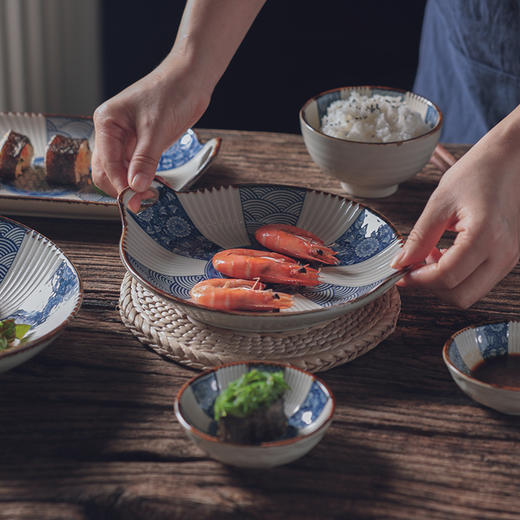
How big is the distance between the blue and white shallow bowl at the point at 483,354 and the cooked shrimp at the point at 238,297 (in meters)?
0.31

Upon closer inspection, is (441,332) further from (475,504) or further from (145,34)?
(145,34)

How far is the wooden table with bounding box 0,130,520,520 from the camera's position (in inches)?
32.2

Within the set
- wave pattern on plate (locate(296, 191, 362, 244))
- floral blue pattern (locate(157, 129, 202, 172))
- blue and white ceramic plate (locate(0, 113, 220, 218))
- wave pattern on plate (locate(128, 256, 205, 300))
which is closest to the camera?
wave pattern on plate (locate(128, 256, 205, 300))

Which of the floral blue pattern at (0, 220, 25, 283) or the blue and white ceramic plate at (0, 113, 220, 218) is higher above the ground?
the floral blue pattern at (0, 220, 25, 283)

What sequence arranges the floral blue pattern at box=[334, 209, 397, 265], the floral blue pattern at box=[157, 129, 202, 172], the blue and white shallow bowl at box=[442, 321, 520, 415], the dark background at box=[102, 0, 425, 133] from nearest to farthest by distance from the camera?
the blue and white shallow bowl at box=[442, 321, 520, 415], the floral blue pattern at box=[334, 209, 397, 265], the floral blue pattern at box=[157, 129, 202, 172], the dark background at box=[102, 0, 425, 133]

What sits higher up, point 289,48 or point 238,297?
point 238,297

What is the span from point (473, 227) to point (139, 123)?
2.54 feet

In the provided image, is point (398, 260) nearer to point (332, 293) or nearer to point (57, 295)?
point (332, 293)

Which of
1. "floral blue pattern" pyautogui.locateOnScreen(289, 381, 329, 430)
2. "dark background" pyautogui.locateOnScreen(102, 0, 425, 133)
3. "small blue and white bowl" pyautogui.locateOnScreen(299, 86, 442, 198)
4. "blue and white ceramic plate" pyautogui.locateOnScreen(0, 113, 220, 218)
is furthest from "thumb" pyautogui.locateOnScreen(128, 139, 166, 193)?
"dark background" pyautogui.locateOnScreen(102, 0, 425, 133)

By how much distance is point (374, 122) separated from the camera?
1634 mm

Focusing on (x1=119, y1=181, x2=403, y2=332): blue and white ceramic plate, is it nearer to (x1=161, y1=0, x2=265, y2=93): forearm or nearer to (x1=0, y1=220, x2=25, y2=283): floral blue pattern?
(x1=0, y1=220, x2=25, y2=283): floral blue pattern

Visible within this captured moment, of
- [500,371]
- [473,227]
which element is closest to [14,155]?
[473,227]

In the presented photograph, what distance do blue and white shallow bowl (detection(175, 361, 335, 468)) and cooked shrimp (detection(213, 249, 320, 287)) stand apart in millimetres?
338

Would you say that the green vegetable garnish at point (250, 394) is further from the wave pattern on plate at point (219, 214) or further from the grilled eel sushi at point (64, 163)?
the grilled eel sushi at point (64, 163)
